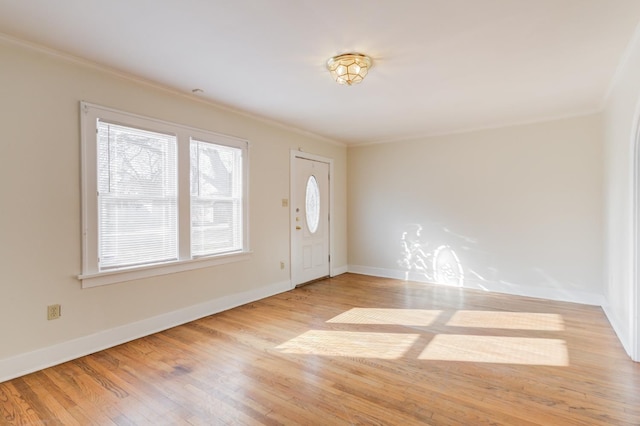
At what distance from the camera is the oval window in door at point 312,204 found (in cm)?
550

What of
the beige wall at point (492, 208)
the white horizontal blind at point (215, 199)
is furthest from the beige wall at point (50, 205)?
the beige wall at point (492, 208)

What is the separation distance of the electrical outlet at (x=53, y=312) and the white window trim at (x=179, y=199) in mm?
239

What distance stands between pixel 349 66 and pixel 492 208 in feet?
11.2

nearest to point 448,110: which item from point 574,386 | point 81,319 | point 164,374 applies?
point 574,386

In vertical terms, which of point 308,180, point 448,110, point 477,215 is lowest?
point 477,215

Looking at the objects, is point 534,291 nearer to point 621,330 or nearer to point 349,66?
point 621,330

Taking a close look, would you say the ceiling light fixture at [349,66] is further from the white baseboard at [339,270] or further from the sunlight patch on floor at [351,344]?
the white baseboard at [339,270]

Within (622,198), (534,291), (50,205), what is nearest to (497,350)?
(622,198)

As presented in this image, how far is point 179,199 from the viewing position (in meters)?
3.54

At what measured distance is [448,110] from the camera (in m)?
4.15

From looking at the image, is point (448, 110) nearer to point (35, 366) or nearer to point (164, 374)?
point (164, 374)

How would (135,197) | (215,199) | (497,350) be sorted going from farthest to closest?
(215,199)
(135,197)
(497,350)

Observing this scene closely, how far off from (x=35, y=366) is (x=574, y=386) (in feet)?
12.9

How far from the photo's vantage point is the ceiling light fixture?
2660 mm
